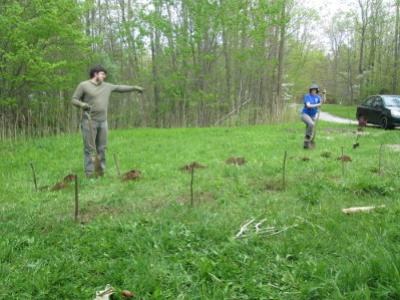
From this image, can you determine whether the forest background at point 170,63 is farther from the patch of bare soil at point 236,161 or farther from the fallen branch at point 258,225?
the fallen branch at point 258,225

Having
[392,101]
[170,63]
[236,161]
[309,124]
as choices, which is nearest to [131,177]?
[236,161]

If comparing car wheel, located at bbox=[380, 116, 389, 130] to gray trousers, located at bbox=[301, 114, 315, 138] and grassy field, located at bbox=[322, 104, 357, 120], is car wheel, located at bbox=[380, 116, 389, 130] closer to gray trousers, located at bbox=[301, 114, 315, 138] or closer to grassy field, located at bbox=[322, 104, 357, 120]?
gray trousers, located at bbox=[301, 114, 315, 138]

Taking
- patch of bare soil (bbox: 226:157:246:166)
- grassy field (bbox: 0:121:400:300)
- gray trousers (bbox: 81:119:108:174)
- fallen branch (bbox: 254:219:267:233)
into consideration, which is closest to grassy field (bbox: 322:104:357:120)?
patch of bare soil (bbox: 226:157:246:166)

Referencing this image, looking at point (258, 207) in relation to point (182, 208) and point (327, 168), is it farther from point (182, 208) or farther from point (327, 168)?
point (327, 168)

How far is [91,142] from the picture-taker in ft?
22.1

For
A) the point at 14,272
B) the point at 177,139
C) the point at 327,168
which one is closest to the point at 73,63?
the point at 177,139

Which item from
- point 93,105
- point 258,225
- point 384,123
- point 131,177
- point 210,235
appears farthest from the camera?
point 384,123

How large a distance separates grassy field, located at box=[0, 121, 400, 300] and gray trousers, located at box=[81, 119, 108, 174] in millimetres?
299

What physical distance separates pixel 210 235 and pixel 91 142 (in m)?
3.92

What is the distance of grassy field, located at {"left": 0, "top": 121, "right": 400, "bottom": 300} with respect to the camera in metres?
2.68

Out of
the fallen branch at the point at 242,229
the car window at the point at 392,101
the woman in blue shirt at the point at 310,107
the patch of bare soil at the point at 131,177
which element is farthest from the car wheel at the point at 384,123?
the fallen branch at the point at 242,229

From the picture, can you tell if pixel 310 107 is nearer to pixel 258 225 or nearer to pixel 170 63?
pixel 258 225

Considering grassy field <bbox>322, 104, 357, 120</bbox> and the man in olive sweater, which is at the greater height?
the man in olive sweater

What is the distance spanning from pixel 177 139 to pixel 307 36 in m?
25.5
